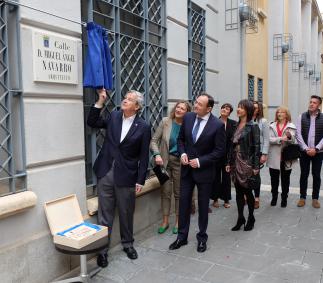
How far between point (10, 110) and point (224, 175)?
3794 mm

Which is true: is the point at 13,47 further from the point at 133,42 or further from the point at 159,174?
the point at 159,174

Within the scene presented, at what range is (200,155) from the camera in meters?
4.39

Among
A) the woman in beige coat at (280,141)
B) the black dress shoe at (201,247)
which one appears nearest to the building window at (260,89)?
the woman in beige coat at (280,141)

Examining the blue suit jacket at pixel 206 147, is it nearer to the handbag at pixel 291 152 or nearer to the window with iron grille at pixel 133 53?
the window with iron grille at pixel 133 53

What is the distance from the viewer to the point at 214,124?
4.37 metres

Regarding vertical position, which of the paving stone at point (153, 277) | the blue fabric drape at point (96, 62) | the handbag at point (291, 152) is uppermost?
the blue fabric drape at point (96, 62)

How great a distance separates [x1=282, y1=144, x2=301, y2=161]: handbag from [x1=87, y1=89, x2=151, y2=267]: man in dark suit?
2.93 m

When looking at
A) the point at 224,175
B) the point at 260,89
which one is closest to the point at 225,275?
the point at 224,175

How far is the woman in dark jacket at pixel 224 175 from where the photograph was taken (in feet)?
19.4

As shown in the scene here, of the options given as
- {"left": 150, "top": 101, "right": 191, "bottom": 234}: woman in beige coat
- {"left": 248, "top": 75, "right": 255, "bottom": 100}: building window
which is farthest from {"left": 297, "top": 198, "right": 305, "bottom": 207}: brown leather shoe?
{"left": 248, "top": 75, "right": 255, "bottom": 100}: building window

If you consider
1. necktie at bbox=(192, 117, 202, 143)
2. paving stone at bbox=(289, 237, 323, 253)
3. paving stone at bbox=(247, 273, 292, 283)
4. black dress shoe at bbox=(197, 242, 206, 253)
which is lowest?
paving stone at bbox=(247, 273, 292, 283)

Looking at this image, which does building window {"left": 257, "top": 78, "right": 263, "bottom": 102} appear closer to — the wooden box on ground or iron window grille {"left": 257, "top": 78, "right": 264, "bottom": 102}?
iron window grille {"left": 257, "top": 78, "right": 264, "bottom": 102}

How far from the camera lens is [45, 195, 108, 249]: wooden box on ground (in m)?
3.42

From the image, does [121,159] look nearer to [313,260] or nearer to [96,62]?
[96,62]
